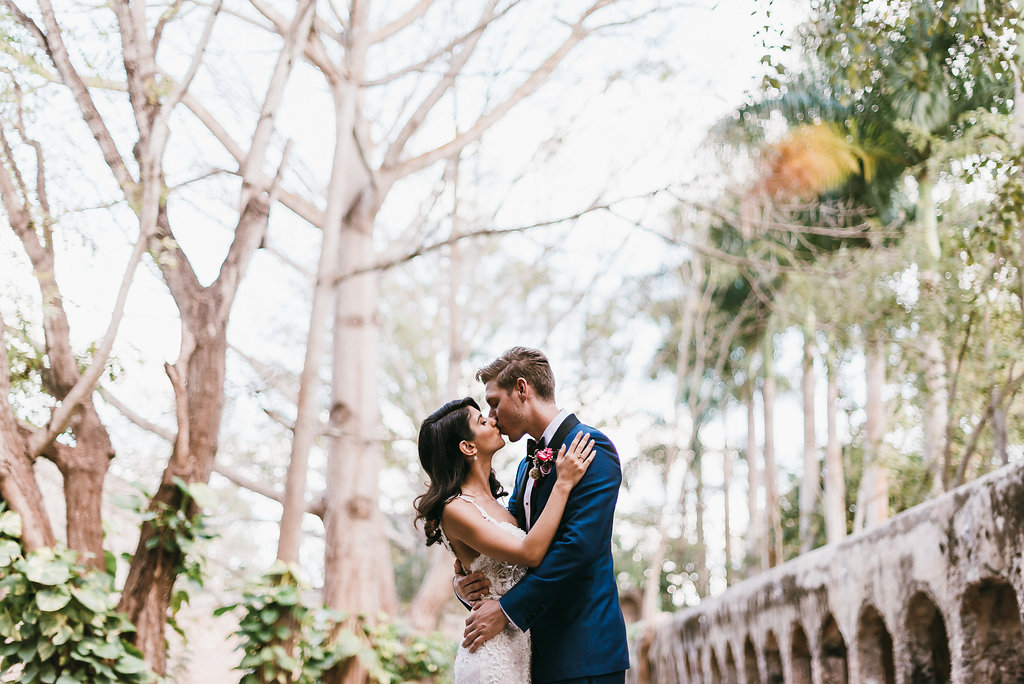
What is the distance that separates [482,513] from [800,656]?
4.73 m

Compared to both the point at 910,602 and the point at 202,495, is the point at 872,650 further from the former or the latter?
the point at 202,495

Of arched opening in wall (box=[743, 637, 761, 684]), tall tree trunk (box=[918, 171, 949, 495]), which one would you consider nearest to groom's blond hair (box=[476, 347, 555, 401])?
arched opening in wall (box=[743, 637, 761, 684])

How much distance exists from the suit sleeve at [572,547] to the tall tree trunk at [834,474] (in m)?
15.5

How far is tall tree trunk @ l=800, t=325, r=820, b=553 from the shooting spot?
68.3 feet

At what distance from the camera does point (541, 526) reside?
3.02m

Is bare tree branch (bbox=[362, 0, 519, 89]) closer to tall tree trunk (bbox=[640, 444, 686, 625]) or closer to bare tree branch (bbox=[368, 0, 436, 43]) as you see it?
bare tree branch (bbox=[368, 0, 436, 43])

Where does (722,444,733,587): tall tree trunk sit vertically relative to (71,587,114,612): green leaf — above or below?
above

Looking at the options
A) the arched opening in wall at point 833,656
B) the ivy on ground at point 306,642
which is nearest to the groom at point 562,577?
the ivy on ground at point 306,642

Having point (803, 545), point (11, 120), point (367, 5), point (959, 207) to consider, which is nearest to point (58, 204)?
point (11, 120)

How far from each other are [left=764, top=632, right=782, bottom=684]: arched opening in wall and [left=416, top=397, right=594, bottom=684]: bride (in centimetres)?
489

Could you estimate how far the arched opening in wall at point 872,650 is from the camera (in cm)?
557

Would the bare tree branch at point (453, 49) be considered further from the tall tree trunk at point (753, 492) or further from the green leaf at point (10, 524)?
the tall tree trunk at point (753, 492)

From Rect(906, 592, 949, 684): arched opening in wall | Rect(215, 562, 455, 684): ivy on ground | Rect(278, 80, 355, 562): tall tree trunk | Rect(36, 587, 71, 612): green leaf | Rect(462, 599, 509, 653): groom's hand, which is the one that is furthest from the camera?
Rect(278, 80, 355, 562): tall tree trunk

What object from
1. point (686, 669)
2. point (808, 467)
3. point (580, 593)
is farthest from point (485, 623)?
point (808, 467)
